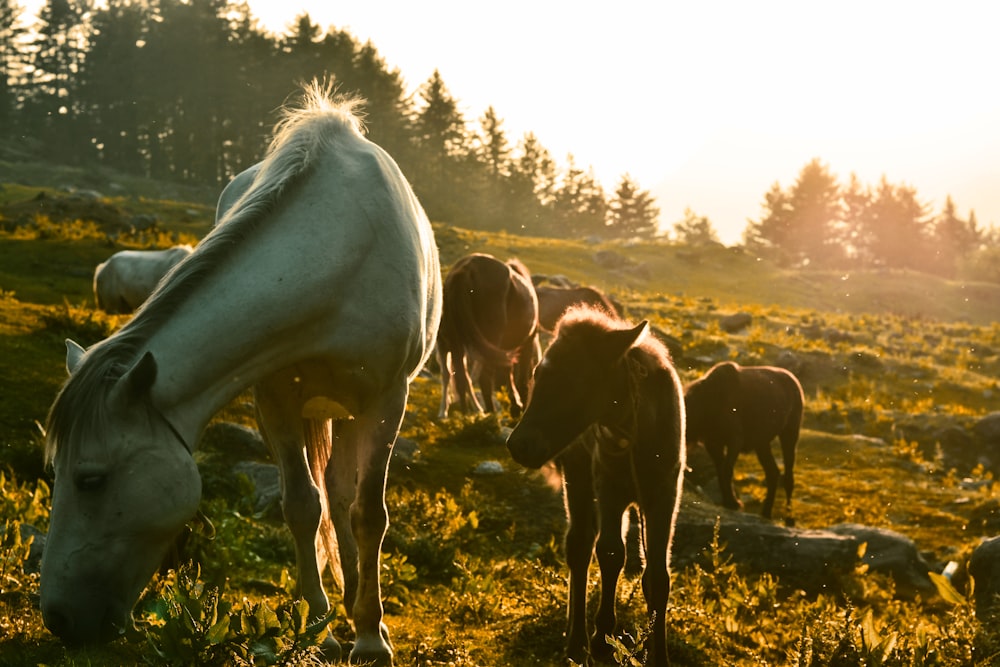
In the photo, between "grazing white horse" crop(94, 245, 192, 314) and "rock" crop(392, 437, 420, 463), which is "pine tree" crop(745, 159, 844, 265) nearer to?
"grazing white horse" crop(94, 245, 192, 314)

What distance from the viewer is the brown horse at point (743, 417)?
38.5 feet

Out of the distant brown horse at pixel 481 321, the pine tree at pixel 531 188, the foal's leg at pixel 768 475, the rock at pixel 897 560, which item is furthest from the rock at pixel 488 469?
the pine tree at pixel 531 188

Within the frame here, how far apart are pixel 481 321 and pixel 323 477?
826 cm

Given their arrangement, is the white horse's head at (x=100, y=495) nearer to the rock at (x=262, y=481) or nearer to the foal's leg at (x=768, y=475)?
the rock at (x=262, y=481)

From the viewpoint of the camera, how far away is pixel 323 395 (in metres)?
5.05

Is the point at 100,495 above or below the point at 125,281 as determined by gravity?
above

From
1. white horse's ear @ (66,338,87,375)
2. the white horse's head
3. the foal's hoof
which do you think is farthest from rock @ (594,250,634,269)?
the white horse's head

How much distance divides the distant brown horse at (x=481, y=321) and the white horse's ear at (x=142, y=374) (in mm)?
9669

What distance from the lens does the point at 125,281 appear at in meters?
17.7

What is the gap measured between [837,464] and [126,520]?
13.7 metres

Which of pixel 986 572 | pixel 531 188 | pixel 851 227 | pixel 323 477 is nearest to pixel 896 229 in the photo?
pixel 851 227

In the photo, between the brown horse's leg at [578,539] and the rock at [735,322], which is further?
the rock at [735,322]

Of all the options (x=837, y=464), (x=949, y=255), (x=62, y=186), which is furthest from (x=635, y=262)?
(x=949, y=255)

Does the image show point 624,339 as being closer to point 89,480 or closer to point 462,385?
point 89,480
